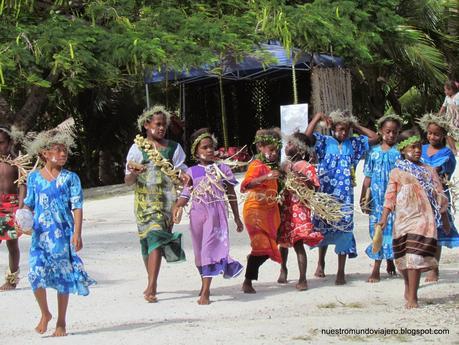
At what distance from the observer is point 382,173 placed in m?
8.59

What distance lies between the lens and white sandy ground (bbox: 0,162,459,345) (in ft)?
20.6

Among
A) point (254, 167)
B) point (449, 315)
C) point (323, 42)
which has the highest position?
point (323, 42)

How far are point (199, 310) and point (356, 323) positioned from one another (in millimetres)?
1371

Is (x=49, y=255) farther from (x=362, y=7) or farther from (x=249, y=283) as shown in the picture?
(x=362, y=7)

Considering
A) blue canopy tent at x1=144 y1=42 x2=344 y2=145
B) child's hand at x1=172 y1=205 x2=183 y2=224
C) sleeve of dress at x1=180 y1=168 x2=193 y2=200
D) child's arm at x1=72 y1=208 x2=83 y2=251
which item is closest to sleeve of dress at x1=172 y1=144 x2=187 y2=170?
sleeve of dress at x1=180 y1=168 x2=193 y2=200

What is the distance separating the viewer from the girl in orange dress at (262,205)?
26.8 ft

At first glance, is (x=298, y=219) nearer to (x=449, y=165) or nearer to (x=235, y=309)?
(x=235, y=309)

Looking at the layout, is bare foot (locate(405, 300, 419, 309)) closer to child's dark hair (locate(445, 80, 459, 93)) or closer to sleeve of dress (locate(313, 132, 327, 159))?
sleeve of dress (locate(313, 132, 327, 159))

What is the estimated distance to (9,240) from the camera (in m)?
8.54

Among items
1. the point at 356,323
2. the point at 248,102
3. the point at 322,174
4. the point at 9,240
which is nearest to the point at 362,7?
the point at 248,102

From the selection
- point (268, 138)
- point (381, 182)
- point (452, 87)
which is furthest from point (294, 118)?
point (268, 138)

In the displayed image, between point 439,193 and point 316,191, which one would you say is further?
point 316,191

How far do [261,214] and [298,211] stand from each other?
0.38 meters

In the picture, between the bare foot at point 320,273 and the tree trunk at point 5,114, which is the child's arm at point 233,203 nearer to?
the bare foot at point 320,273
